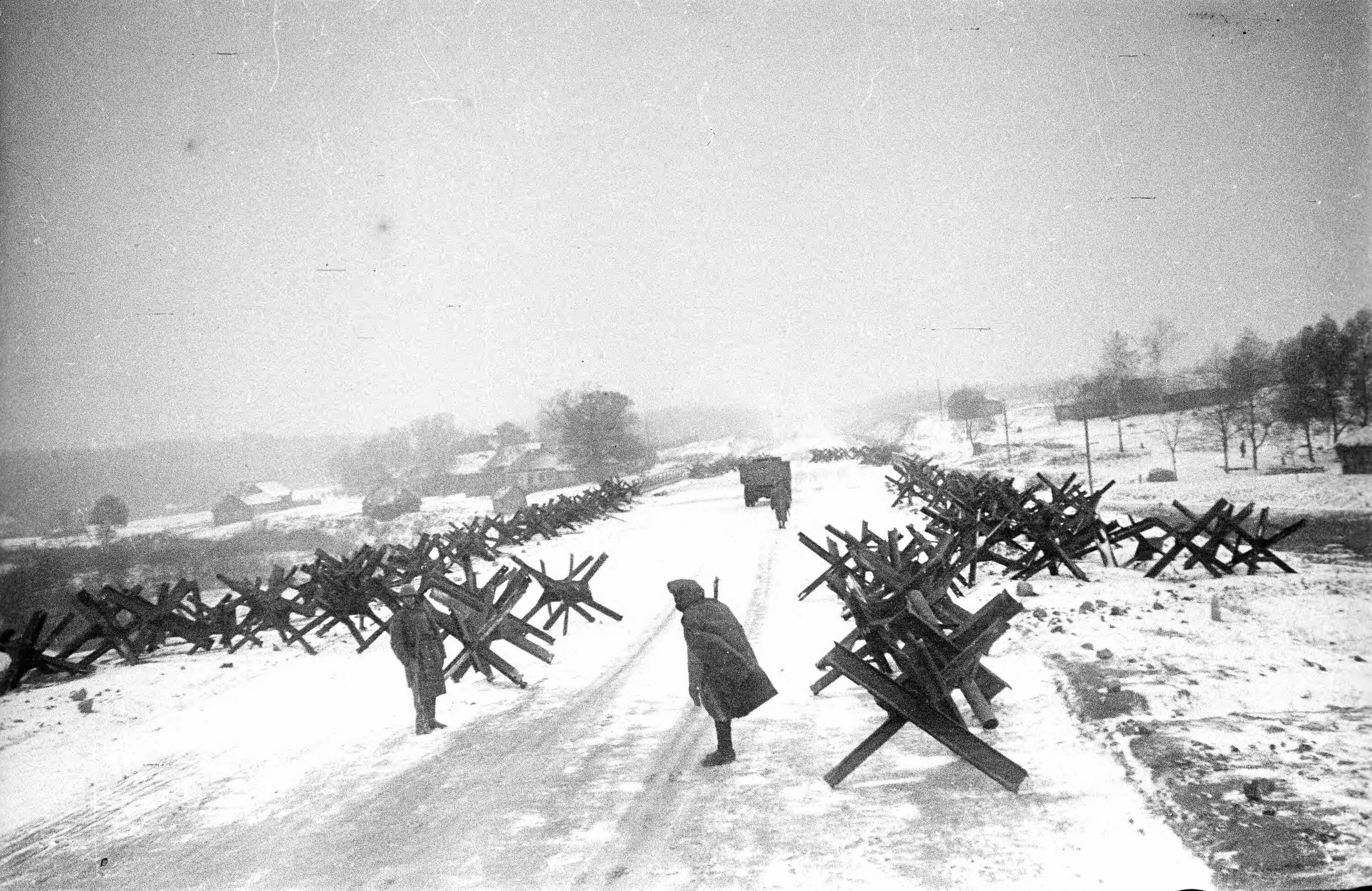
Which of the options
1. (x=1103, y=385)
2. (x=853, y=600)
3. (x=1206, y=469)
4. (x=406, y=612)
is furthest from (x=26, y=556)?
(x=1103, y=385)

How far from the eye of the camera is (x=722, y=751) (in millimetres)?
5297

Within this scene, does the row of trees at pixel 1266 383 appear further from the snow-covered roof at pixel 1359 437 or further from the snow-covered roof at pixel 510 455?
the snow-covered roof at pixel 510 455

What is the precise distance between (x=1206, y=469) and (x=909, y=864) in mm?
38826

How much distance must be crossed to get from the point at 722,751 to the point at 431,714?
3.30m

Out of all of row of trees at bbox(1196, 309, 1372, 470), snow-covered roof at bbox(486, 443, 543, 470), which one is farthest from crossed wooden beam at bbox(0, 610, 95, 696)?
snow-covered roof at bbox(486, 443, 543, 470)

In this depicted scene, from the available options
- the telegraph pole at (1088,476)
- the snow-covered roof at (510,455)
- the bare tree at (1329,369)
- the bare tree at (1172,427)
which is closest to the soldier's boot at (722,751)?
the telegraph pole at (1088,476)

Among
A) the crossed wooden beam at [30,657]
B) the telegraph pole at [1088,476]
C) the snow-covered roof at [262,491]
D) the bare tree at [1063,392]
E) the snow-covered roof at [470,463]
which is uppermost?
the bare tree at [1063,392]

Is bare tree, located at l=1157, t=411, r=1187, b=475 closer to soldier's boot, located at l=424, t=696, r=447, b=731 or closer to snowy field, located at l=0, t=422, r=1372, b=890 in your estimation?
snowy field, located at l=0, t=422, r=1372, b=890

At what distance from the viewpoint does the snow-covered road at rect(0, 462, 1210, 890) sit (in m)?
3.95

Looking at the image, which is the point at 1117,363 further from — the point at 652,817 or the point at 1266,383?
the point at 652,817

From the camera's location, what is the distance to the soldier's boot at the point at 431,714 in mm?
6609

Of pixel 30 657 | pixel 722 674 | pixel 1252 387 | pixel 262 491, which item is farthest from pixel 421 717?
pixel 262 491

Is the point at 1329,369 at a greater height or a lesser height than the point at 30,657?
greater

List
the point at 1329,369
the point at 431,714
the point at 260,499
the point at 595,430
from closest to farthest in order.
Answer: the point at 431,714 → the point at 1329,369 → the point at 595,430 → the point at 260,499
